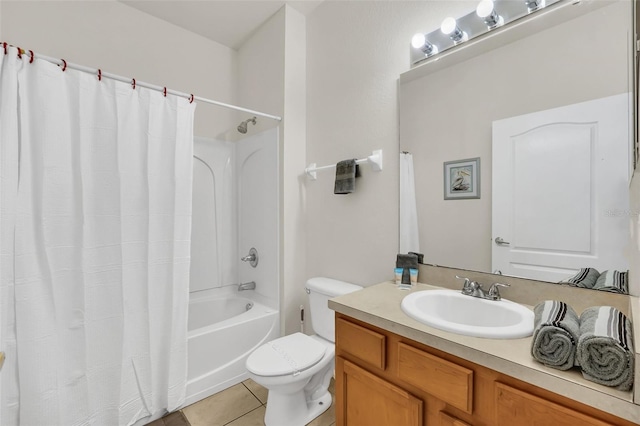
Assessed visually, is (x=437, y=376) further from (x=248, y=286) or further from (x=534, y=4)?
(x=248, y=286)

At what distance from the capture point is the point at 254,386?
2.01 metres

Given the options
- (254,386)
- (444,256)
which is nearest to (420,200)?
(444,256)

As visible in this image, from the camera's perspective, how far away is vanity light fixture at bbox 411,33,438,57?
4.96 feet

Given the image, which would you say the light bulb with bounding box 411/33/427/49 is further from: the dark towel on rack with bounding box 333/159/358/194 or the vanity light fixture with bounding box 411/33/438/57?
the dark towel on rack with bounding box 333/159/358/194

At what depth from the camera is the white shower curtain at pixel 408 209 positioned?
1603 mm

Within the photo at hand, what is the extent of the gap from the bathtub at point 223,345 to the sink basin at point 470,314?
130 centimetres

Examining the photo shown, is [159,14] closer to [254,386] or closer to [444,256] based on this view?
[444,256]

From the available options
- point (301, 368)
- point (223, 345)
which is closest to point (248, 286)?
point (223, 345)

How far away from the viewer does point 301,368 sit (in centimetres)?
147

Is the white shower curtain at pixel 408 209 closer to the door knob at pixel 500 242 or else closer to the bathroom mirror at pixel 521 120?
the bathroom mirror at pixel 521 120

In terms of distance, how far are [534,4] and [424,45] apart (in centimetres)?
47

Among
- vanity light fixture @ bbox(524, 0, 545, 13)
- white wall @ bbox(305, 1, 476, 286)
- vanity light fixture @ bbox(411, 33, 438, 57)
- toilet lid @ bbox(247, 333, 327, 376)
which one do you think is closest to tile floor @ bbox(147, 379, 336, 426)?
toilet lid @ bbox(247, 333, 327, 376)

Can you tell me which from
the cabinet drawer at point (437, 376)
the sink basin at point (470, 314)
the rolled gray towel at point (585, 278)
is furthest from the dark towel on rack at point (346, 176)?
the rolled gray towel at point (585, 278)

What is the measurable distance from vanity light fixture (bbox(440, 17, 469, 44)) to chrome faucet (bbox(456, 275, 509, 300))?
118 cm
